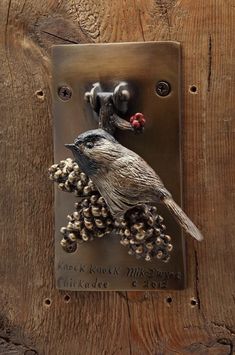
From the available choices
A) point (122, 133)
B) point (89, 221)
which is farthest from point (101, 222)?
point (122, 133)

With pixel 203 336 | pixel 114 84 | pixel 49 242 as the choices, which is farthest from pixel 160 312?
pixel 114 84

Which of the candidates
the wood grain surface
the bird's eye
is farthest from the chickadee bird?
the wood grain surface

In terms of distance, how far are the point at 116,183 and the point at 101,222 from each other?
0.06 metres

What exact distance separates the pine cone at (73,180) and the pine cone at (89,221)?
0.01m

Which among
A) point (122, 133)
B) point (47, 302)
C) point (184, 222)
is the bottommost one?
point (47, 302)

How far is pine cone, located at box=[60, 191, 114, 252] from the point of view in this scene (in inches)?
28.3

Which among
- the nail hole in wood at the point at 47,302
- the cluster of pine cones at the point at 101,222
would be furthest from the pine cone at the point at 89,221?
the nail hole in wood at the point at 47,302

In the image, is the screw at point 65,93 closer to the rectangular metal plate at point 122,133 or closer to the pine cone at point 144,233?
the rectangular metal plate at point 122,133

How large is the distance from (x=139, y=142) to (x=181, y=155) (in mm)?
61

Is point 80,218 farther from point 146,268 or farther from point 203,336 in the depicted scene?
point 203,336

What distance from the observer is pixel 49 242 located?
32.8 inches

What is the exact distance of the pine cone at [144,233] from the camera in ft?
2.31

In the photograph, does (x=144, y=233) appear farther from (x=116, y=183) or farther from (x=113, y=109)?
(x=113, y=109)

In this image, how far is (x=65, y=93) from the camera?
0.80 meters
